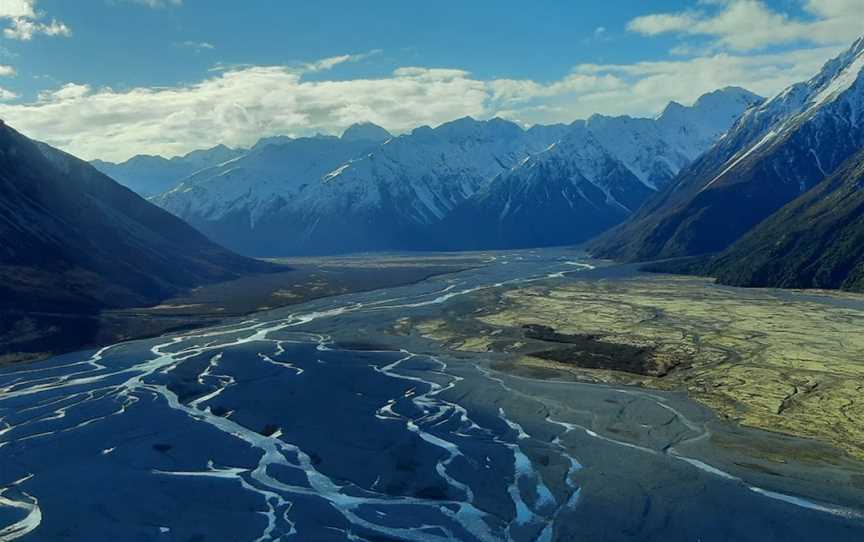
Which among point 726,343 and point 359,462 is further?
point 726,343

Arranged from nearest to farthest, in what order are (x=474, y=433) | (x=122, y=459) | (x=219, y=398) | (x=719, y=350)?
(x=122, y=459) → (x=474, y=433) → (x=219, y=398) → (x=719, y=350)

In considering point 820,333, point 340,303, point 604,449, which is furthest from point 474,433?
point 340,303

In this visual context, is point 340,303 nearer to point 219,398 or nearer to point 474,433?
point 219,398

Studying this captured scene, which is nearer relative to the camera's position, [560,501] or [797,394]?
[560,501]

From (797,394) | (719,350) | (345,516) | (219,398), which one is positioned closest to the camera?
(345,516)

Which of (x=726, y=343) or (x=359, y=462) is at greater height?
(x=359, y=462)

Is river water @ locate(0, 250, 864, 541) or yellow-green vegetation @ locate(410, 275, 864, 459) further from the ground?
river water @ locate(0, 250, 864, 541)
